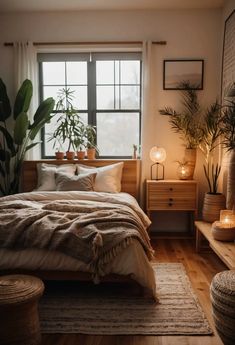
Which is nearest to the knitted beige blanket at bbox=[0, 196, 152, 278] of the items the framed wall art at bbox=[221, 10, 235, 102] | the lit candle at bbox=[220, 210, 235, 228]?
the lit candle at bbox=[220, 210, 235, 228]

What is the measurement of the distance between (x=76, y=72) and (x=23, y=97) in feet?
2.82

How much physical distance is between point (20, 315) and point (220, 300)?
119 centimetres

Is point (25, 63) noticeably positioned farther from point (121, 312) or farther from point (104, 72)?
point (121, 312)

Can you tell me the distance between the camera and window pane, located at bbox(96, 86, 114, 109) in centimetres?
470

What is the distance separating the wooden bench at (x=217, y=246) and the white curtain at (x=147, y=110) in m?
0.92

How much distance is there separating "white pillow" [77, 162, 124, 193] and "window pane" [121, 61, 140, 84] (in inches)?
47.9

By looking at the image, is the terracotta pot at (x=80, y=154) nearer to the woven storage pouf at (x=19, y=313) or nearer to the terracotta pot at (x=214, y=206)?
the terracotta pot at (x=214, y=206)

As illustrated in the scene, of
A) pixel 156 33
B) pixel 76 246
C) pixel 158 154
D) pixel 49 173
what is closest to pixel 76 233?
pixel 76 246

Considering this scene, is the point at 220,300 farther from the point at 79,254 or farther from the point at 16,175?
the point at 16,175

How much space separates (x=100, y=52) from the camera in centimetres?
457

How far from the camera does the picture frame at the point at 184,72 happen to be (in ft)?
14.5

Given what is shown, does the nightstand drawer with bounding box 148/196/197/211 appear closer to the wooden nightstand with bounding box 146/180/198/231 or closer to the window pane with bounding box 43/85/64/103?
the wooden nightstand with bounding box 146/180/198/231

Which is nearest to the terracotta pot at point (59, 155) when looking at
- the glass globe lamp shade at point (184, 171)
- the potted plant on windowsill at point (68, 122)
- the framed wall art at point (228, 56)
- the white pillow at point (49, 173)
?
the potted plant on windowsill at point (68, 122)

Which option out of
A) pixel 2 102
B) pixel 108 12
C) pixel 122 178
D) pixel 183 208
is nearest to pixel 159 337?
pixel 183 208
